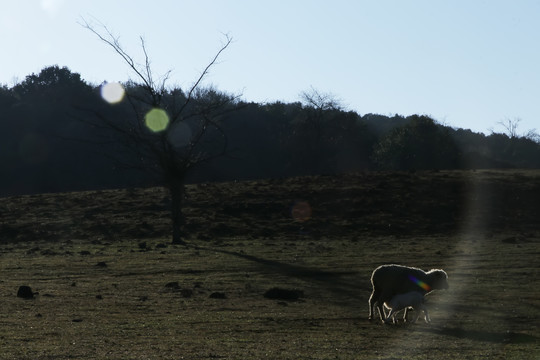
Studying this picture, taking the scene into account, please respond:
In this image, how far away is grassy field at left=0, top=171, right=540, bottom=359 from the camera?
47.2 feet

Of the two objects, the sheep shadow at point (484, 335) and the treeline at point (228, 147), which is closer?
the sheep shadow at point (484, 335)

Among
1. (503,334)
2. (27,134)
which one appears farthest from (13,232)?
(27,134)

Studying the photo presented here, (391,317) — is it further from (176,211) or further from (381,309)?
(176,211)

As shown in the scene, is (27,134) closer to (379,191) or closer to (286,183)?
(286,183)

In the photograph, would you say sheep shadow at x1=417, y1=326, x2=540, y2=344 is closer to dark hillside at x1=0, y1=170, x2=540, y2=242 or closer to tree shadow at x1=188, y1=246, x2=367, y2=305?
tree shadow at x1=188, y1=246, x2=367, y2=305

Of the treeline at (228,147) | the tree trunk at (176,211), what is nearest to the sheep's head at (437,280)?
the tree trunk at (176,211)

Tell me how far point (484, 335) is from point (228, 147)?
77.6m

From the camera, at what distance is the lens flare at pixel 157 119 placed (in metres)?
40.4

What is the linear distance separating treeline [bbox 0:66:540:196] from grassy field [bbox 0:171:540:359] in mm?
24231

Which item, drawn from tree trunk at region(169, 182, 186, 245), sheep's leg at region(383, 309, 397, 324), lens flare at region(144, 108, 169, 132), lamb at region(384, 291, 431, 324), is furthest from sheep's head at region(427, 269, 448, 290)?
lens flare at region(144, 108, 169, 132)

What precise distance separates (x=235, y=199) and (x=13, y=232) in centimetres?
1363

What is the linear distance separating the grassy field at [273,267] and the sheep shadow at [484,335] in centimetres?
4

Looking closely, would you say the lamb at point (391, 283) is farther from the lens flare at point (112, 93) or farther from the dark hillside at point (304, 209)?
the lens flare at point (112, 93)

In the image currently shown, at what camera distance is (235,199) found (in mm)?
51781
